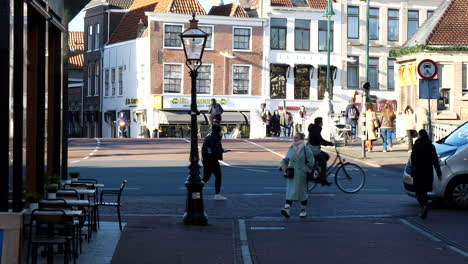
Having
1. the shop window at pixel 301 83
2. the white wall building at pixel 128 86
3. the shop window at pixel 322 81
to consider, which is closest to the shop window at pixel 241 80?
the shop window at pixel 301 83

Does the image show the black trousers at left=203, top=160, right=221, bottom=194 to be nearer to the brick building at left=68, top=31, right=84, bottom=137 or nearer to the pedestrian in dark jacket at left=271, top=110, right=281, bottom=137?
the pedestrian in dark jacket at left=271, top=110, right=281, bottom=137

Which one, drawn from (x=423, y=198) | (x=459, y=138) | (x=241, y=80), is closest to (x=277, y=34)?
(x=241, y=80)

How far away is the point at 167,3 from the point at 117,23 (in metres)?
7.80

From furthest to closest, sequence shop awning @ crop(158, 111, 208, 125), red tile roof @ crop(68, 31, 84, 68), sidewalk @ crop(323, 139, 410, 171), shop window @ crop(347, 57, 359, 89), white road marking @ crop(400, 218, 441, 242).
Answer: red tile roof @ crop(68, 31, 84, 68) → shop window @ crop(347, 57, 359, 89) → shop awning @ crop(158, 111, 208, 125) → sidewalk @ crop(323, 139, 410, 171) → white road marking @ crop(400, 218, 441, 242)

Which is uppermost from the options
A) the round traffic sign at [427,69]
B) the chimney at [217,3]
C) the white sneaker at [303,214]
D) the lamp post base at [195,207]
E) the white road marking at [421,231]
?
the chimney at [217,3]

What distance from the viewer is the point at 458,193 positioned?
780 inches

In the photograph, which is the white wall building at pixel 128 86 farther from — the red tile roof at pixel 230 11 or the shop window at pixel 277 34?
the shop window at pixel 277 34

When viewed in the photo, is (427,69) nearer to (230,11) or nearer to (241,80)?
(241,80)

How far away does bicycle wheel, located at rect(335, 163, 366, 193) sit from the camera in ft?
76.9

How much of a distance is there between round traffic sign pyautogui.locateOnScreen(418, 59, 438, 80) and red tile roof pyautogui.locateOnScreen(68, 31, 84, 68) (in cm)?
6319

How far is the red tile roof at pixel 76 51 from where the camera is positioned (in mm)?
87500

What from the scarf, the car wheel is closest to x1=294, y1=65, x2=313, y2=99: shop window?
the car wheel

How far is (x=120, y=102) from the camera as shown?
73438mm

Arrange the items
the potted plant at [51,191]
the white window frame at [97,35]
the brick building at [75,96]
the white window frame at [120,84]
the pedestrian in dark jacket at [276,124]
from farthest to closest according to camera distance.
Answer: the brick building at [75,96]
the white window frame at [97,35]
the white window frame at [120,84]
the pedestrian in dark jacket at [276,124]
the potted plant at [51,191]
